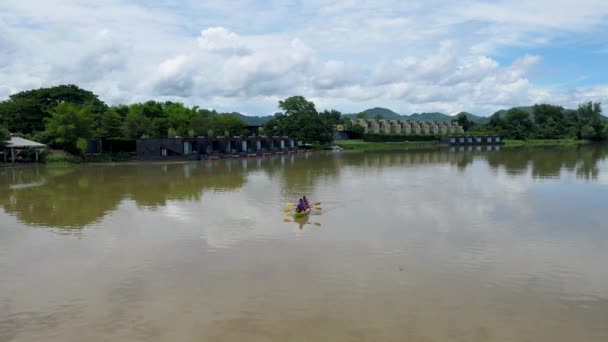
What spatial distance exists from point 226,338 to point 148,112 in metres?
69.0

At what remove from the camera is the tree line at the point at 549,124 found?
11869 cm

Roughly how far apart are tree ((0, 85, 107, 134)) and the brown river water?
Result: 4838cm

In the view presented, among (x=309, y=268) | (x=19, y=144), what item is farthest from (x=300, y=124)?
(x=309, y=268)

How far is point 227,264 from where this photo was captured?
14125 millimetres

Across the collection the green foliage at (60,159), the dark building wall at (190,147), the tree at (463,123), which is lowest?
the green foliage at (60,159)

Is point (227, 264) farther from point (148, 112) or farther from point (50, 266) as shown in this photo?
point (148, 112)

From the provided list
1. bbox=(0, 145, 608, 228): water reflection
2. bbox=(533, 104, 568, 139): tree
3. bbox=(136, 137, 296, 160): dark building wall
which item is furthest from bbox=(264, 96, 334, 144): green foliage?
bbox=(533, 104, 568, 139): tree

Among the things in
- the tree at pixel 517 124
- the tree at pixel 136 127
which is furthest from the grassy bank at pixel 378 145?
the tree at pixel 136 127

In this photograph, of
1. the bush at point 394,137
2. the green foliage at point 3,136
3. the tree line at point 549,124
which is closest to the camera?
the green foliage at point 3,136

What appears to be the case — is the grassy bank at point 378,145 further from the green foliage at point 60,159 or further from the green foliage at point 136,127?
the green foliage at point 60,159

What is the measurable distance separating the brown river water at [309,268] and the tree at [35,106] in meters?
48.4

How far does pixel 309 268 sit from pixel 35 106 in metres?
71.7

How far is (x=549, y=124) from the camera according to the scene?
122500mm

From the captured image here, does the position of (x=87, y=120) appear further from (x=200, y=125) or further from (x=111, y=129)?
(x=200, y=125)
